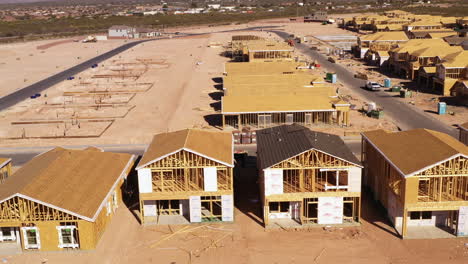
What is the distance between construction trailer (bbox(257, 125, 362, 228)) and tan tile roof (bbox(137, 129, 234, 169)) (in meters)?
3.29

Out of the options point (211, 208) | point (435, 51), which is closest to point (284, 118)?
point (211, 208)

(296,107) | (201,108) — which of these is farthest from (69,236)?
(201,108)

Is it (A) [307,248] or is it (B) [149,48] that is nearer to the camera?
(A) [307,248]

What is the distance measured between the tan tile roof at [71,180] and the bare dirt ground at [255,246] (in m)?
2.70

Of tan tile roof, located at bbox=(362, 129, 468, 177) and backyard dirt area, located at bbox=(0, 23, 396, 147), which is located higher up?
tan tile roof, located at bbox=(362, 129, 468, 177)

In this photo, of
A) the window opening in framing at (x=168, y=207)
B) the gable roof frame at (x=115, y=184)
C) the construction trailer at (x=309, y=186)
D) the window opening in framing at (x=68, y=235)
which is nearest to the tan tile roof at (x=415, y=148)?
the construction trailer at (x=309, y=186)

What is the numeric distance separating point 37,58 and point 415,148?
394 ft

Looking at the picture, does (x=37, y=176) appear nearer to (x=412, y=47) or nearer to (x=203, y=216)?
(x=203, y=216)

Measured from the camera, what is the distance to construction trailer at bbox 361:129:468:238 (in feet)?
104

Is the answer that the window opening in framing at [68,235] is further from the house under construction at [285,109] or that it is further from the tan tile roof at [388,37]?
the tan tile roof at [388,37]

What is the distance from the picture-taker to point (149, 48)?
146000mm

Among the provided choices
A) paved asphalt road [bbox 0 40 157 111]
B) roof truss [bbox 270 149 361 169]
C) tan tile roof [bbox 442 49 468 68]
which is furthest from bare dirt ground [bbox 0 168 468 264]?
paved asphalt road [bbox 0 40 157 111]

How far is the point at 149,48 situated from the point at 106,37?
131 feet

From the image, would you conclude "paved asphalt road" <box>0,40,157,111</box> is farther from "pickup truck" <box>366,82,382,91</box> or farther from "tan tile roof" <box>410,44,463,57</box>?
"tan tile roof" <box>410,44,463,57</box>
